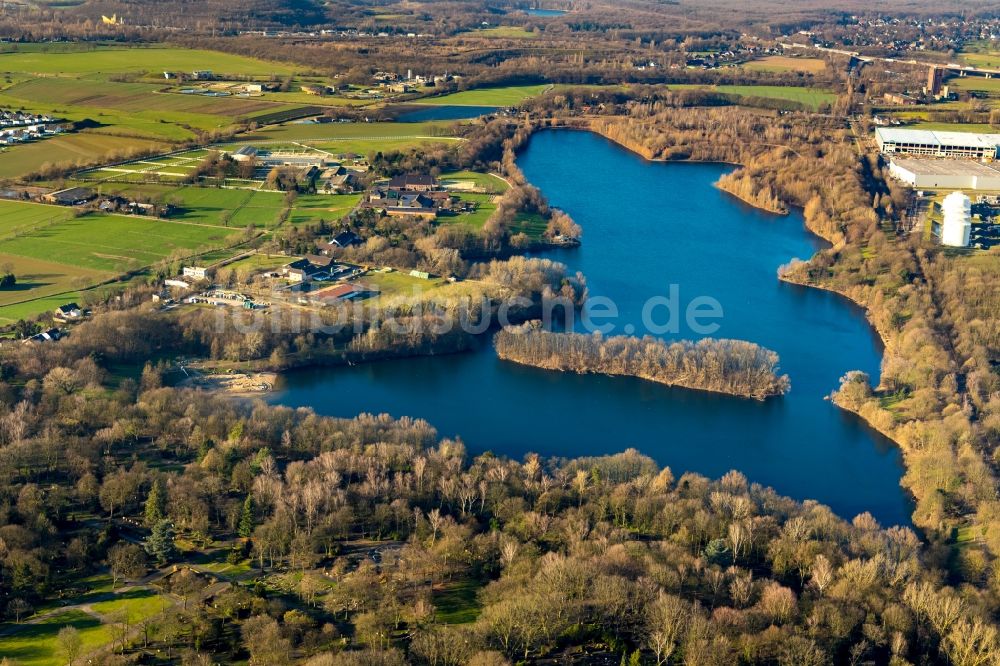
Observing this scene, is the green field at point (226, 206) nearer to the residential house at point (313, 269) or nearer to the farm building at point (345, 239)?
the farm building at point (345, 239)

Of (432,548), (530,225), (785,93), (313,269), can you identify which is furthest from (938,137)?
(432,548)

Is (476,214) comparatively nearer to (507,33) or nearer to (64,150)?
(64,150)

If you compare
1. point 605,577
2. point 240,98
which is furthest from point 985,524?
point 240,98

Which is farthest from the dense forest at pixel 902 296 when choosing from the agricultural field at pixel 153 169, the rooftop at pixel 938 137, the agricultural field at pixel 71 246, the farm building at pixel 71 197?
the farm building at pixel 71 197

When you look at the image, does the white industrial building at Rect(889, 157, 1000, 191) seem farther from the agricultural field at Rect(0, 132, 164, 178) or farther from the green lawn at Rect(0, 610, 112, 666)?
the green lawn at Rect(0, 610, 112, 666)

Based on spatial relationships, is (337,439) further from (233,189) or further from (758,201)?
(758,201)

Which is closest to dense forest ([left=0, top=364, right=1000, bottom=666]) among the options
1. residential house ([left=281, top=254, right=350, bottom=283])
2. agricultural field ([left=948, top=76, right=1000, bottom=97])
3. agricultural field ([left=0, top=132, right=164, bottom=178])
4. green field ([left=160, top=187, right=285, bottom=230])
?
residential house ([left=281, top=254, right=350, bottom=283])
